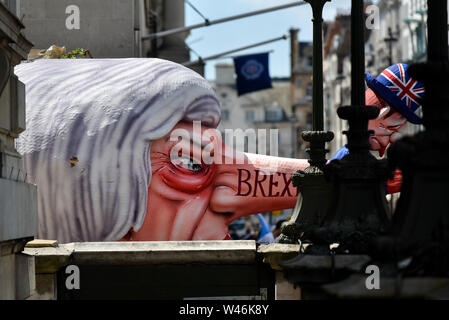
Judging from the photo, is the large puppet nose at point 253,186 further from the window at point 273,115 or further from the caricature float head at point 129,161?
the window at point 273,115

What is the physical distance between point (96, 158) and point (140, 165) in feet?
1.48

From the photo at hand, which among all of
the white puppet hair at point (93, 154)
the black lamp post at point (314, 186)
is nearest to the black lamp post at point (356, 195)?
the black lamp post at point (314, 186)

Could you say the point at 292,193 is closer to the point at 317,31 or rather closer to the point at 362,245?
the point at 317,31

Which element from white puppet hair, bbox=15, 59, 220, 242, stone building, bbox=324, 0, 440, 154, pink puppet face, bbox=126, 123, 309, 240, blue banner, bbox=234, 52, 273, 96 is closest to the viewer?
white puppet hair, bbox=15, 59, 220, 242

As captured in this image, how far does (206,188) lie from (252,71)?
15452 mm

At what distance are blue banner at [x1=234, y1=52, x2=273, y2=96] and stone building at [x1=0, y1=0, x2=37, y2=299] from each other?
18917mm

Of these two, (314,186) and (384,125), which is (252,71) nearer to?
(384,125)

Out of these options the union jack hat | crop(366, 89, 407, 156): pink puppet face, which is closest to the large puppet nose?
crop(366, 89, 407, 156): pink puppet face

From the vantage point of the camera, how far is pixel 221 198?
1176 centimetres

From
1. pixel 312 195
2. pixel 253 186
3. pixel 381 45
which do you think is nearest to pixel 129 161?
pixel 253 186

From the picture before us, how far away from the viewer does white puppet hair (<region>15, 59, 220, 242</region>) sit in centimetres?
1096

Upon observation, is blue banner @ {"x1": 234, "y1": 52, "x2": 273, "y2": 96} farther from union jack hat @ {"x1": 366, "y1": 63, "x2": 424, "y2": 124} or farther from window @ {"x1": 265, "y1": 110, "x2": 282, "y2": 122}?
window @ {"x1": 265, "y1": 110, "x2": 282, "y2": 122}

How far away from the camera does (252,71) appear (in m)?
27.0
